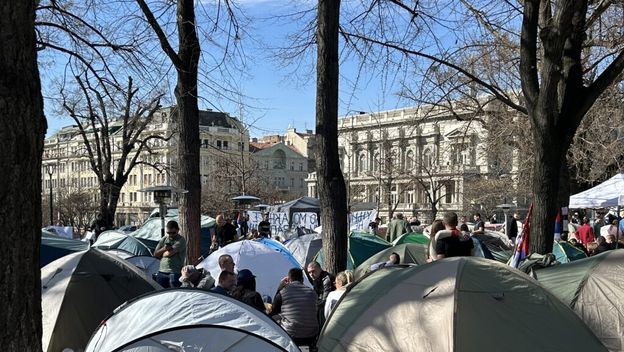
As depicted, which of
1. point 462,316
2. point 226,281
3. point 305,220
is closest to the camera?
point 462,316

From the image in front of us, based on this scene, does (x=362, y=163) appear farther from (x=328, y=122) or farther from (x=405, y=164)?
(x=328, y=122)

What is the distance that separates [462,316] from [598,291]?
2903 mm

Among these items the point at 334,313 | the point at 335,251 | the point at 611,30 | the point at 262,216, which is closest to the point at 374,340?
the point at 334,313

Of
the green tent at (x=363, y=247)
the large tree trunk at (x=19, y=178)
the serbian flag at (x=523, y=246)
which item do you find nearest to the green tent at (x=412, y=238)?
the green tent at (x=363, y=247)

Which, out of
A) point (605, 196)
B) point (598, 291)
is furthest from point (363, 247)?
point (598, 291)

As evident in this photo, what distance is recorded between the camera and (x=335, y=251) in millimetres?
10555

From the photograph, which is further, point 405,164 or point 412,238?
point 405,164

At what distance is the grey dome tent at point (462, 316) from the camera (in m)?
6.70

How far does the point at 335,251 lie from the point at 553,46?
14.1 ft

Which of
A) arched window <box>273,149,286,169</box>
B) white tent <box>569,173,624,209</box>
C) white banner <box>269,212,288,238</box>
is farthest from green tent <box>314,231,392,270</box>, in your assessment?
arched window <box>273,149,286,169</box>

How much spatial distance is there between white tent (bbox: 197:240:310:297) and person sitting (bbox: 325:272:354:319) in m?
3.51

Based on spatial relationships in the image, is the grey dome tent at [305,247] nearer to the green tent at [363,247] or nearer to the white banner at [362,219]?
the green tent at [363,247]

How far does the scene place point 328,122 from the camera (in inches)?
399

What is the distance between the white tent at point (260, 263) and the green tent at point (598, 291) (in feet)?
17.0
